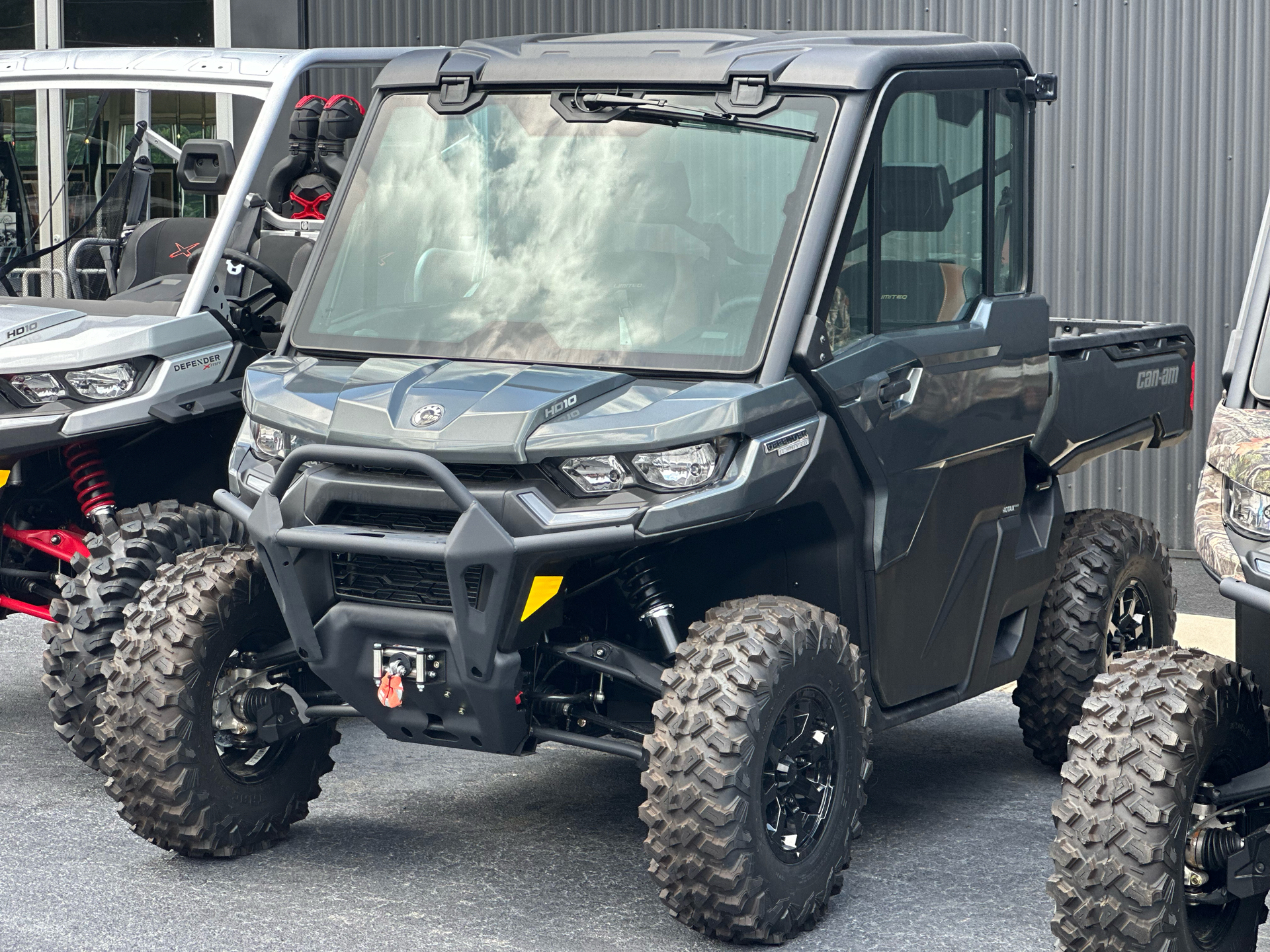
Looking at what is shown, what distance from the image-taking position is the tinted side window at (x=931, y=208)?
518cm

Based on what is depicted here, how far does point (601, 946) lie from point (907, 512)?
146 cm

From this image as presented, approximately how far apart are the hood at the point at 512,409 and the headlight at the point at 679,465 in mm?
53

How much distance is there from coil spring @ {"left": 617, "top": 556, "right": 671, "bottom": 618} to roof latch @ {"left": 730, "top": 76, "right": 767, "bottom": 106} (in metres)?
1.25

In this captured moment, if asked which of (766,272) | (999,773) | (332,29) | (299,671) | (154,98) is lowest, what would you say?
(999,773)

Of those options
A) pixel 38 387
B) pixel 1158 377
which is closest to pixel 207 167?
pixel 38 387

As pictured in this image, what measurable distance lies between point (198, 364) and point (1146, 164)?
5.66 meters

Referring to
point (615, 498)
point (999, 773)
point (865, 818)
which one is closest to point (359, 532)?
point (615, 498)

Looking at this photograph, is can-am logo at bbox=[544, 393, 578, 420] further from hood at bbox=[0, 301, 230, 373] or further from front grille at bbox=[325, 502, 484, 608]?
hood at bbox=[0, 301, 230, 373]

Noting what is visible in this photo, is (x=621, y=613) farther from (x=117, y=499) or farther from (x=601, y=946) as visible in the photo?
(x=117, y=499)

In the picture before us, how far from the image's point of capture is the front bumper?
4.48 m

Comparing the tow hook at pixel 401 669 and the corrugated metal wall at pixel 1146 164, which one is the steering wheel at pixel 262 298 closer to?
the tow hook at pixel 401 669

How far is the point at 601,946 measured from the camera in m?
4.70

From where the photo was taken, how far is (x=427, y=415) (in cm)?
468

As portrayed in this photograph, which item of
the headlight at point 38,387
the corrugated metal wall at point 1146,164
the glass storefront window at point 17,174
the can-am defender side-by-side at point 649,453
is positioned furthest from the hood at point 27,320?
the corrugated metal wall at point 1146,164
